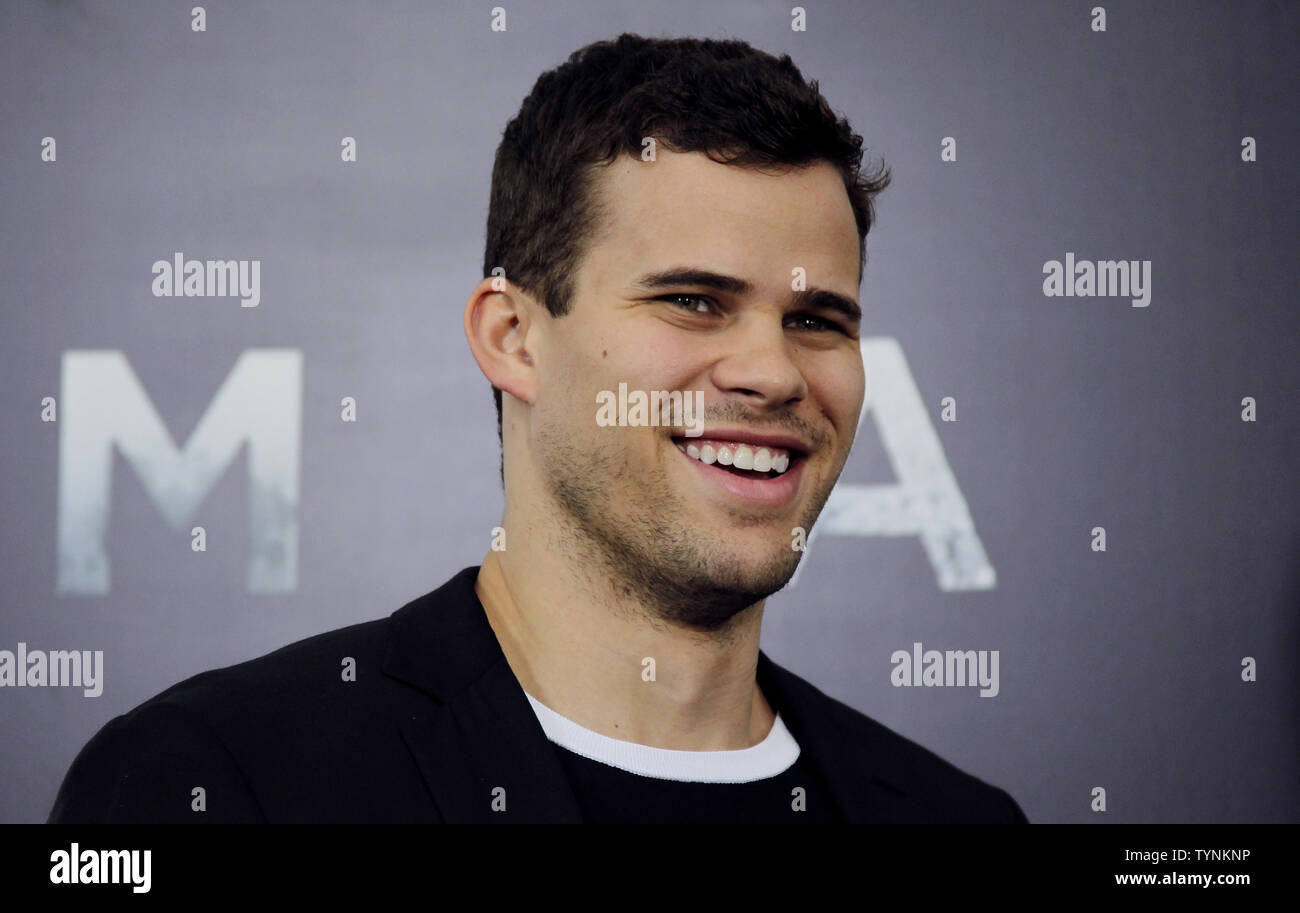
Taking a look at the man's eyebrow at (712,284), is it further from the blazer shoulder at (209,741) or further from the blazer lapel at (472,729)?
the blazer shoulder at (209,741)

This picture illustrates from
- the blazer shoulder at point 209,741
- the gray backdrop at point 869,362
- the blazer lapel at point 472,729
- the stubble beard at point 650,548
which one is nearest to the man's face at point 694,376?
the stubble beard at point 650,548

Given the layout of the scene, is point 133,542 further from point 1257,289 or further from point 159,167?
point 1257,289

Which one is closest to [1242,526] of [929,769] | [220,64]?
[929,769]

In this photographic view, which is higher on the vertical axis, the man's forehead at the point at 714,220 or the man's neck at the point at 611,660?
the man's forehead at the point at 714,220

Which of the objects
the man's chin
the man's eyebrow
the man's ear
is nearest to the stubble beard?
the man's chin

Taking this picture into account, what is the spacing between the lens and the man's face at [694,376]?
1479mm

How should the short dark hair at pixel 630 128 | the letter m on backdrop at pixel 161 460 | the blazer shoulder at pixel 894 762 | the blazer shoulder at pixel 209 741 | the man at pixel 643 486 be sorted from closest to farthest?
the blazer shoulder at pixel 209 741
the man at pixel 643 486
the short dark hair at pixel 630 128
the blazer shoulder at pixel 894 762
the letter m on backdrop at pixel 161 460

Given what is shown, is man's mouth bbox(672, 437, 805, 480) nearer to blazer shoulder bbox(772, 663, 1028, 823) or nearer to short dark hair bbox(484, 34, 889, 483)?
short dark hair bbox(484, 34, 889, 483)

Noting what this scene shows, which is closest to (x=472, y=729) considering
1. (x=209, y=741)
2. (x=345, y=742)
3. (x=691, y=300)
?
(x=345, y=742)

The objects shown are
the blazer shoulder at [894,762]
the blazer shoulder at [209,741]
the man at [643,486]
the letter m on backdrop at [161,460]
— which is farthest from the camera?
the letter m on backdrop at [161,460]

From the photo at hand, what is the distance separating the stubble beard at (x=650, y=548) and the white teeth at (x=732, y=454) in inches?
1.9

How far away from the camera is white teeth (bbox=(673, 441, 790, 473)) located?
Result: 150 centimetres

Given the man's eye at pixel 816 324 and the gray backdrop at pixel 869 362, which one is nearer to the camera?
the man's eye at pixel 816 324
